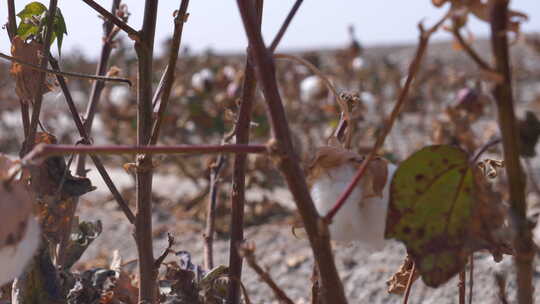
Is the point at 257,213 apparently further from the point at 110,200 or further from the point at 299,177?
the point at 299,177

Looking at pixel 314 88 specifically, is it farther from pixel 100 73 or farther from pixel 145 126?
pixel 145 126

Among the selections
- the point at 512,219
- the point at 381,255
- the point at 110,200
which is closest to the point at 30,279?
the point at 512,219

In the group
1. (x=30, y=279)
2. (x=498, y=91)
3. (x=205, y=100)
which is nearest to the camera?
(x=498, y=91)

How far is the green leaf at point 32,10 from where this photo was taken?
0.84 meters

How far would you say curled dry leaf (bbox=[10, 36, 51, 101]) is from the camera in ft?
2.57

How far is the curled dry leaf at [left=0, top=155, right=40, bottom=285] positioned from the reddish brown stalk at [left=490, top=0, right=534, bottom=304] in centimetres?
30

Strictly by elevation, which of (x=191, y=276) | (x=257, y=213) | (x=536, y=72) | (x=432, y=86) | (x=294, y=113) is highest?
(x=536, y=72)

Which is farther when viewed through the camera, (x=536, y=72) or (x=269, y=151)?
(x=536, y=72)

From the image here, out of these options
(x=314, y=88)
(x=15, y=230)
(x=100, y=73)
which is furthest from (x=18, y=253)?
(x=314, y=88)

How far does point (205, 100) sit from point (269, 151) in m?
3.28

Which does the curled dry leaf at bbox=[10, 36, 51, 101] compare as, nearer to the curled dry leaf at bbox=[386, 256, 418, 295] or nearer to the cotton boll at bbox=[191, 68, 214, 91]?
the curled dry leaf at bbox=[386, 256, 418, 295]

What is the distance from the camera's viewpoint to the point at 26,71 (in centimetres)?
80

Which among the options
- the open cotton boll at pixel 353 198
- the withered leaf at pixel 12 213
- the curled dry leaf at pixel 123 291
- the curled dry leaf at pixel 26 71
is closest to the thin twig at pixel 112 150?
the withered leaf at pixel 12 213

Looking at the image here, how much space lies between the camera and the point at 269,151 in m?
0.49
